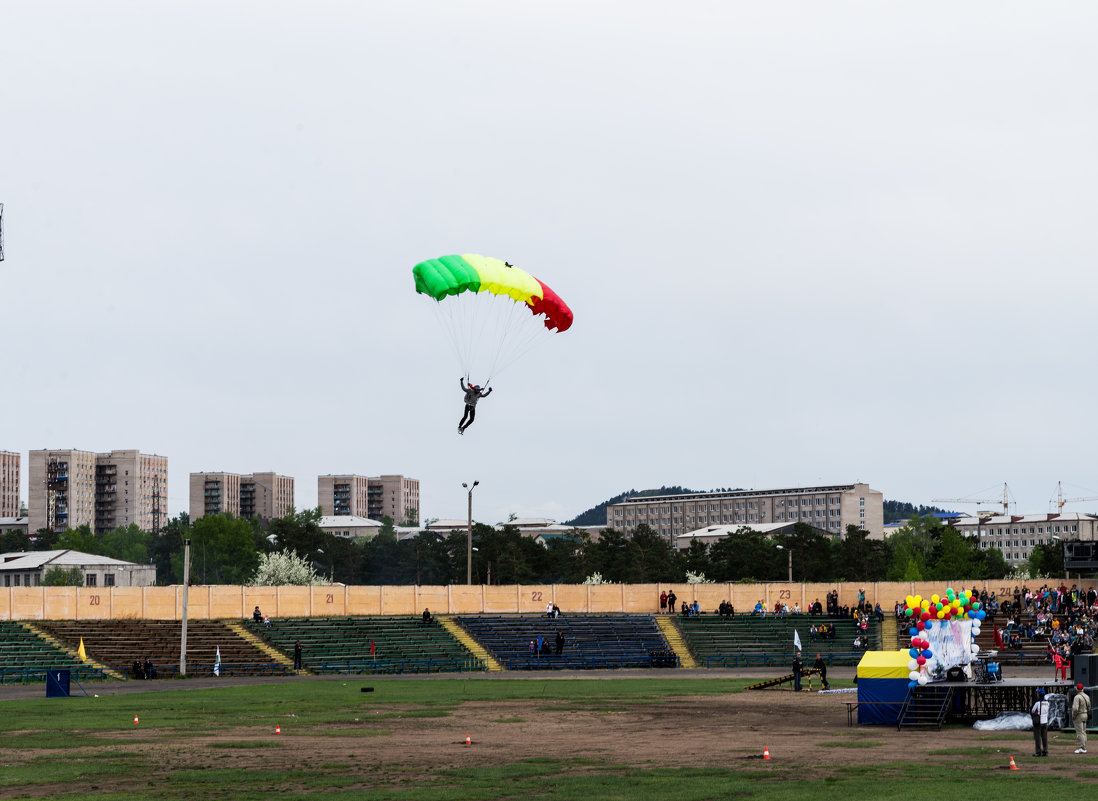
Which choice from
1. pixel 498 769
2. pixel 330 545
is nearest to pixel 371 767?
pixel 498 769

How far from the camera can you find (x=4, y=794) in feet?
70.8

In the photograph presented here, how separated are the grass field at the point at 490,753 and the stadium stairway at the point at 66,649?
1342 cm

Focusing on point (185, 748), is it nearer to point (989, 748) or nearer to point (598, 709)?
point (598, 709)

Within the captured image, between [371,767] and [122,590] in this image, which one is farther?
[122,590]

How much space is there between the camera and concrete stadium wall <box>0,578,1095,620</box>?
66.0m

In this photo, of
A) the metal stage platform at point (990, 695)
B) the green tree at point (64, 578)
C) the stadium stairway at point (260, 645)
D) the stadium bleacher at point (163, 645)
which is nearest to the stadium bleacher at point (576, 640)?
the stadium stairway at point (260, 645)

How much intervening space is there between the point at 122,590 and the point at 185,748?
1637 inches

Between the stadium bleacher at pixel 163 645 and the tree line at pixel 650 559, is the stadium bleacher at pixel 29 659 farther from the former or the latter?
the tree line at pixel 650 559

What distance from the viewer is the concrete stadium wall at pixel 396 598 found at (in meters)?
66.0

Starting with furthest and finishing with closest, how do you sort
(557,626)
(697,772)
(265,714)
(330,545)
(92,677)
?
(330,545), (557,626), (92,677), (265,714), (697,772)

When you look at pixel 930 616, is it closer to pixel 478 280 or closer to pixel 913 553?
pixel 478 280

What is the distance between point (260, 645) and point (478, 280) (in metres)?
27.4

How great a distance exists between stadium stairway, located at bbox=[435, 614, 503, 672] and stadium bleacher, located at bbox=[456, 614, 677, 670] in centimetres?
32

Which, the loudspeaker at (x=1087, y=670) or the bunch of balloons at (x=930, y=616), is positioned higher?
the bunch of balloons at (x=930, y=616)
